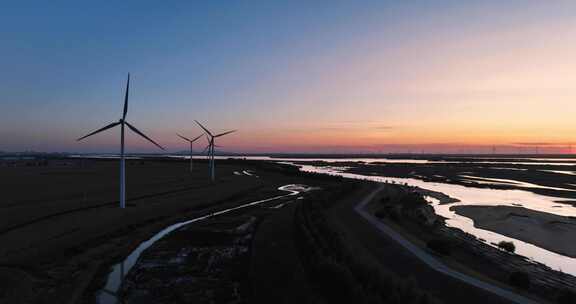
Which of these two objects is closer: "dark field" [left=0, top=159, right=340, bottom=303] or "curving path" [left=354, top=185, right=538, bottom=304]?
"curving path" [left=354, top=185, right=538, bottom=304]

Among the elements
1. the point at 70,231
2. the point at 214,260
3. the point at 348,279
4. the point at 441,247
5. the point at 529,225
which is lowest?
the point at 529,225

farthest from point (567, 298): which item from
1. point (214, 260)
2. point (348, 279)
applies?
point (214, 260)

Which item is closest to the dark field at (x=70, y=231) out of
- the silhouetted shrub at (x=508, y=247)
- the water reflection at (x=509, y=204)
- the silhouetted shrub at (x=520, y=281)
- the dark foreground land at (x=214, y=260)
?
the dark foreground land at (x=214, y=260)

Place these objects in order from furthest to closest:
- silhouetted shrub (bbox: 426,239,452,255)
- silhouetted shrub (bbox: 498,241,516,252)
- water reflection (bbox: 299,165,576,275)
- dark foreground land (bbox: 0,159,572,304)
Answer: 1. silhouetted shrub (bbox: 498,241,516,252)
2. water reflection (bbox: 299,165,576,275)
3. silhouetted shrub (bbox: 426,239,452,255)
4. dark foreground land (bbox: 0,159,572,304)

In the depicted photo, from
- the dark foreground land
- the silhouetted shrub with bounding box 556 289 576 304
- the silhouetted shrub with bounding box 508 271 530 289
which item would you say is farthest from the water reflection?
the dark foreground land

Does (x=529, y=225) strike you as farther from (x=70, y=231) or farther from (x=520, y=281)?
(x=70, y=231)

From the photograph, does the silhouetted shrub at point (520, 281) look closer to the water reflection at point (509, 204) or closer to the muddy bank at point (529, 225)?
the water reflection at point (509, 204)

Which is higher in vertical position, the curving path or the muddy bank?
the curving path

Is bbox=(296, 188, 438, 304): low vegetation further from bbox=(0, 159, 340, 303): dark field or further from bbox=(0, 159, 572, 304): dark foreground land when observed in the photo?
bbox=(0, 159, 340, 303): dark field

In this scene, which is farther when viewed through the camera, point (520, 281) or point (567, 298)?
point (520, 281)
